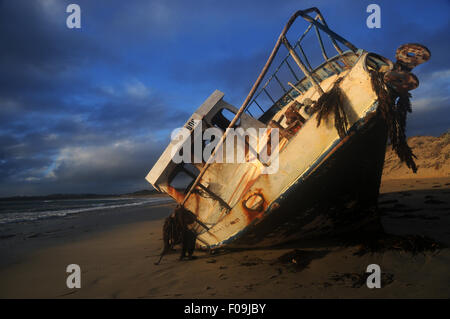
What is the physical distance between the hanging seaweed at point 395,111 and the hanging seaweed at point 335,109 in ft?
1.32

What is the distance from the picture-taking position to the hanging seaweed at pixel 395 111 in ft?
9.61

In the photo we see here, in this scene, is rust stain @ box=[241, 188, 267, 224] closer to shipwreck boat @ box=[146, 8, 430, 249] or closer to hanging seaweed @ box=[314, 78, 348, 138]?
shipwreck boat @ box=[146, 8, 430, 249]

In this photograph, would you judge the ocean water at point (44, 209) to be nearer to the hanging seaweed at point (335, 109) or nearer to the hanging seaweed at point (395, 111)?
the hanging seaweed at point (335, 109)

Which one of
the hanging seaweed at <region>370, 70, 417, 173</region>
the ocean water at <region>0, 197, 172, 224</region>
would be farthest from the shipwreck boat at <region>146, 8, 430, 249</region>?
the ocean water at <region>0, 197, 172, 224</region>

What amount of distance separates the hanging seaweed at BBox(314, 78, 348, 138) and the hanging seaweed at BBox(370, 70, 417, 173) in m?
0.40

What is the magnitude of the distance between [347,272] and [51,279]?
15.1 feet

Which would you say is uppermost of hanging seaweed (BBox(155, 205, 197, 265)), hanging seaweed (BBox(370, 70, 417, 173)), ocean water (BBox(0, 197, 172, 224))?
ocean water (BBox(0, 197, 172, 224))

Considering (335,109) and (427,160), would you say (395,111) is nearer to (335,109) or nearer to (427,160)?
(335,109)

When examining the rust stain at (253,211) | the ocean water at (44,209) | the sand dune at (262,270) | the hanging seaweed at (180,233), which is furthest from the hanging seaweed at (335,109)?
the ocean water at (44,209)

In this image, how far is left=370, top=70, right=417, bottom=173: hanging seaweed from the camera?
9.61 feet

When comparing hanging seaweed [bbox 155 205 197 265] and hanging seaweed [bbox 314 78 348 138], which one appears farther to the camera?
hanging seaweed [bbox 155 205 197 265]
